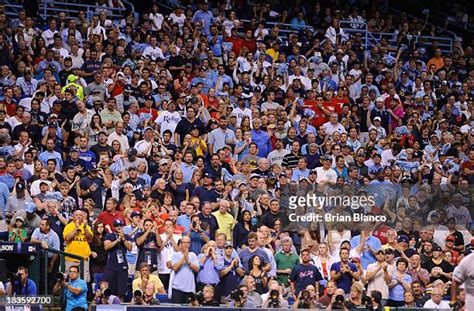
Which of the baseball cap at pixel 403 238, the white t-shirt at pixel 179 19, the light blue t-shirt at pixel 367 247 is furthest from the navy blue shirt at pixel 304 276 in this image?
the white t-shirt at pixel 179 19

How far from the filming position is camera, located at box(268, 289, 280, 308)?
57.9 feet

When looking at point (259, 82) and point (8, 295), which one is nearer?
point (8, 295)

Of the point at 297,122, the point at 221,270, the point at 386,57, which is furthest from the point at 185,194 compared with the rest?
the point at 386,57

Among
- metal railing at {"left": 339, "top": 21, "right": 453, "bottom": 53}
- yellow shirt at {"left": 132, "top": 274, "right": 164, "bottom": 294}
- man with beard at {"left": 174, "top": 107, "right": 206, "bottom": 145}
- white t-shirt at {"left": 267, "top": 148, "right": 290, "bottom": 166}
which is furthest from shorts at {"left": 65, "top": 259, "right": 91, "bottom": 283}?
metal railing at {"left": 339, "top": 21, "right": 453, "bottom": 53}

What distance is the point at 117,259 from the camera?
18672 mm

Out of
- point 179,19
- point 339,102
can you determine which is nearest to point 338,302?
point 339,102

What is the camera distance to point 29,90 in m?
22.6

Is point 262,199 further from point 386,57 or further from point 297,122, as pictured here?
point 386,57

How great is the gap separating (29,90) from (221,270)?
5.82m

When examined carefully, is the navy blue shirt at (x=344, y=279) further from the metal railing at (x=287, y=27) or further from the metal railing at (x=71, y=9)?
the metal railing at (x=287, y=27)

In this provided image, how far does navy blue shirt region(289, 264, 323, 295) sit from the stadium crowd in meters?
0.02

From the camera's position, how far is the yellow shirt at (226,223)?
1992 centimetres

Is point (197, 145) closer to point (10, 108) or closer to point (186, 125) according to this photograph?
point (186, 125)

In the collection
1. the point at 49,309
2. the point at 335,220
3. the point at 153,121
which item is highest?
the point at 153,121
